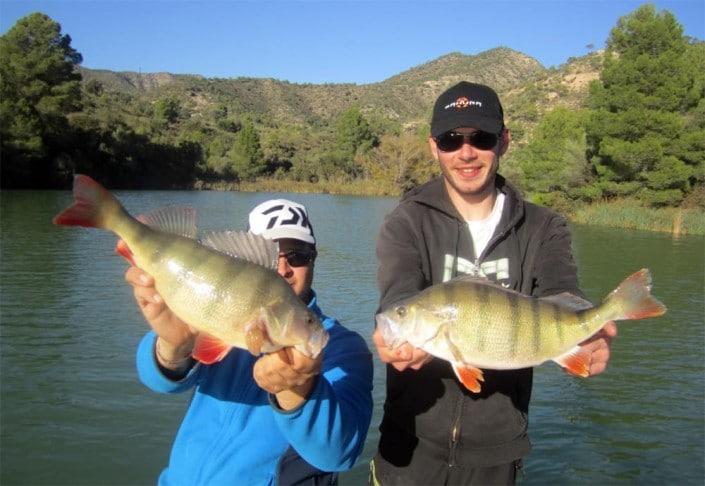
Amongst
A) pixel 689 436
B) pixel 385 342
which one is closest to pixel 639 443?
pixel 689 436

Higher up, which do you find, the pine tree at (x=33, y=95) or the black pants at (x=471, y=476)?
the pine tree at (x=33, y=95)

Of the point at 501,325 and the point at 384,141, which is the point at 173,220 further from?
the point at 384,141

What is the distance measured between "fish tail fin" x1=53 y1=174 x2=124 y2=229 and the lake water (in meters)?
4.87

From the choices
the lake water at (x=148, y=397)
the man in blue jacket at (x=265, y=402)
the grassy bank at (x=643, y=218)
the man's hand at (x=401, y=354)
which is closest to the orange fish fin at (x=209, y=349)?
the man in blue jacket at (x=265, y=402)

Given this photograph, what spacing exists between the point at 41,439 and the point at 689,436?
301 inches

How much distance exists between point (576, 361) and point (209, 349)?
1677 millimetres

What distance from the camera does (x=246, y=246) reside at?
268 cm

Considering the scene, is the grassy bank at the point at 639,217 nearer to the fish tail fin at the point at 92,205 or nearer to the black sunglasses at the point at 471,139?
the black sunglasses at the point at 471,139

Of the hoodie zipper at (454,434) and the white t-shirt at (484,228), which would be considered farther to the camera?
the white t-shirt at (484,228)

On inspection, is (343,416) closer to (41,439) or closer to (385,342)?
(385,342)

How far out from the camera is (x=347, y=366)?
122 inches

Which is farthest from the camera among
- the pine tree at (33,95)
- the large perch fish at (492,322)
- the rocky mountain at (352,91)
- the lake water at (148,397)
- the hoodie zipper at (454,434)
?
the rocky mountain at (352,91)

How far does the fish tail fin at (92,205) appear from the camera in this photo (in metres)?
2.45

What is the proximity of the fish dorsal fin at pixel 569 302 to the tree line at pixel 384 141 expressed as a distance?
3654 centimetres
